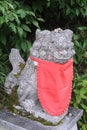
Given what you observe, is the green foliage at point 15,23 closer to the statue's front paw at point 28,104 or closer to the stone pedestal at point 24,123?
the statue's front paw at point 28,104

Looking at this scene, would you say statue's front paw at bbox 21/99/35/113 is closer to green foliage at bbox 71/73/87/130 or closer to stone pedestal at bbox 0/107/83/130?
stone pedestal at bbox 0/107/83/130

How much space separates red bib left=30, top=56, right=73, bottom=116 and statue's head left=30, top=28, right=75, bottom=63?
6 cm

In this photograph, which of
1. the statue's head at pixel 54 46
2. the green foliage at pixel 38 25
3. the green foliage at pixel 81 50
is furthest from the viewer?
the green foliage at pixel 81 50

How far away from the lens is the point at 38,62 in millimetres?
2328

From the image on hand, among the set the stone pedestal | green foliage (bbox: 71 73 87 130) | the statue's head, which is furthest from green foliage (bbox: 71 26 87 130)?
the statue's head

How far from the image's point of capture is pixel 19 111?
8.29 ft

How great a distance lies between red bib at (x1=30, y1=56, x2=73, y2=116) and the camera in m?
2.31

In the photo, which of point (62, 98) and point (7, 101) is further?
point (7, 101)

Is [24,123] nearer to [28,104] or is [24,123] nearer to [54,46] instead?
[28,104]

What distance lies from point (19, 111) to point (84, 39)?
1649mm

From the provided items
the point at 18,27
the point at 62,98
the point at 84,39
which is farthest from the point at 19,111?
the point at 84,39

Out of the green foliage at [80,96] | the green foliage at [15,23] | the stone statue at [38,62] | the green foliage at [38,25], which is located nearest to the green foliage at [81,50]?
the green foliage at [38,25]

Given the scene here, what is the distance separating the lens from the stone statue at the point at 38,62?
2230 mm

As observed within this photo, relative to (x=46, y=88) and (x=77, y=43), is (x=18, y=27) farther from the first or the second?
(x=77, y=43)
